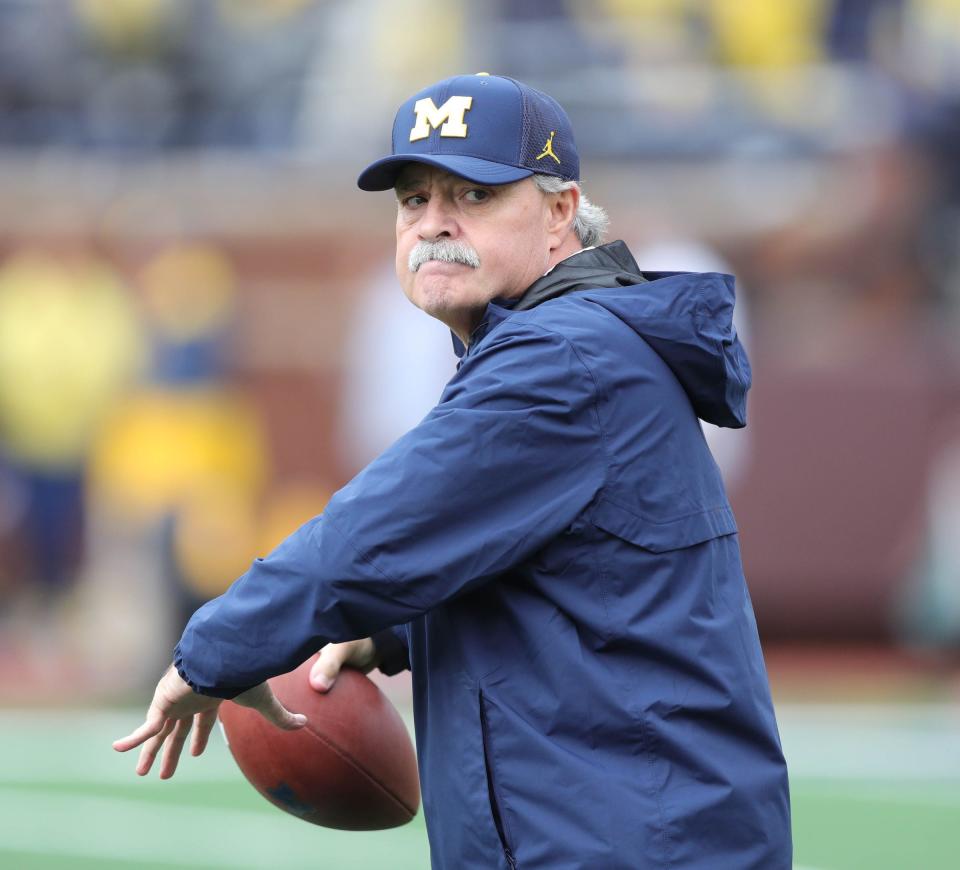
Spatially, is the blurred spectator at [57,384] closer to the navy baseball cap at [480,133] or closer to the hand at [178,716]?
the hand at [178,716]

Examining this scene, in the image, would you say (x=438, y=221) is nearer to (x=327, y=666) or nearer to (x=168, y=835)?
(x=327, y=666)

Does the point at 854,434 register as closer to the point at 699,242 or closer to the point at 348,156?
the point at 699,242

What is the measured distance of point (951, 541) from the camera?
1254cm

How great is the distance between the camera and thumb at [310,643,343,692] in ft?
12.3

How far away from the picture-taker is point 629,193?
48.9ft

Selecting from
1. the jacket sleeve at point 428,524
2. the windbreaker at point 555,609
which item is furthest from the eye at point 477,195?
the jacket sleeve at point 428,524

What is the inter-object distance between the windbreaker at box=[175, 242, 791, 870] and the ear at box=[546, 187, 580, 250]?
1.14 feet

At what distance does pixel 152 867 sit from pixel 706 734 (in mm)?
4581

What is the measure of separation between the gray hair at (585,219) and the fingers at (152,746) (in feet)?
3.92

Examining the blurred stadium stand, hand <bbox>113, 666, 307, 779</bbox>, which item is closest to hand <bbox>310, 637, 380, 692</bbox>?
hand <bbox>113, 666, 307, 779</bbox>

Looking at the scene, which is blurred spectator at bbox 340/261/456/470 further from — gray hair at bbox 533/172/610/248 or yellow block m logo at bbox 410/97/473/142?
yellow block m logo at bbox 410/97/473/142

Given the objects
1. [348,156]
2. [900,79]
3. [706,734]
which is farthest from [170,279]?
[706,734]

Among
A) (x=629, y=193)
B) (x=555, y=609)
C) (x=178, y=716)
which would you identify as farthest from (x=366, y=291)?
(x=555, y=609)

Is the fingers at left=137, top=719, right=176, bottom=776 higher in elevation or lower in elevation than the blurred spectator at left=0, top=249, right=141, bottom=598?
lower
